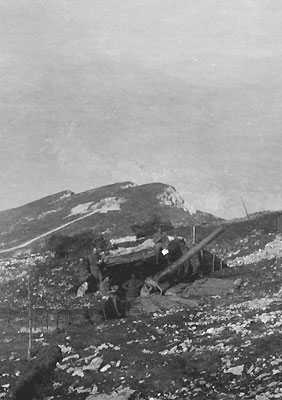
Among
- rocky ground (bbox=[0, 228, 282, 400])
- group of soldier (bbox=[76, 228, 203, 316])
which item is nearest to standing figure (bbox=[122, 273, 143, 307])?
group of soldier (bbox=[76, 228, 203, 316])

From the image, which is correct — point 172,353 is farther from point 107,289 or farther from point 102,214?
point 102,214

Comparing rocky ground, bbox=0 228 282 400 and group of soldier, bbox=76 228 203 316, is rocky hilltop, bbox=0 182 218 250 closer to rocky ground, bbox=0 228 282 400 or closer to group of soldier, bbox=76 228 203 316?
group of soldier, bbox=76 228 203 316

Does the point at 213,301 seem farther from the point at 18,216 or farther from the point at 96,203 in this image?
the point at 18,216

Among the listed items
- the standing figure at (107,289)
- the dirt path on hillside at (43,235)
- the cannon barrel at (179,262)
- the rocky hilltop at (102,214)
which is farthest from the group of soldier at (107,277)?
the dirt path on hillside at (43,235)

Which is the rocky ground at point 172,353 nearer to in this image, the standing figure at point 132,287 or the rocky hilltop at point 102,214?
the standing figure at point 132,287

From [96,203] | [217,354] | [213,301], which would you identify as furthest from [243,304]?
[96,203]

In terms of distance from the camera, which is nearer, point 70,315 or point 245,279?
point 70,315

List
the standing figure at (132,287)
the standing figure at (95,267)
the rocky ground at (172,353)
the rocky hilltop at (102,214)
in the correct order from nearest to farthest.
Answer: the rocky ground at (172,353) < the standing figure at (132,287) < the standing figure at (95,267) < the rocky hilltop at (102,214)
